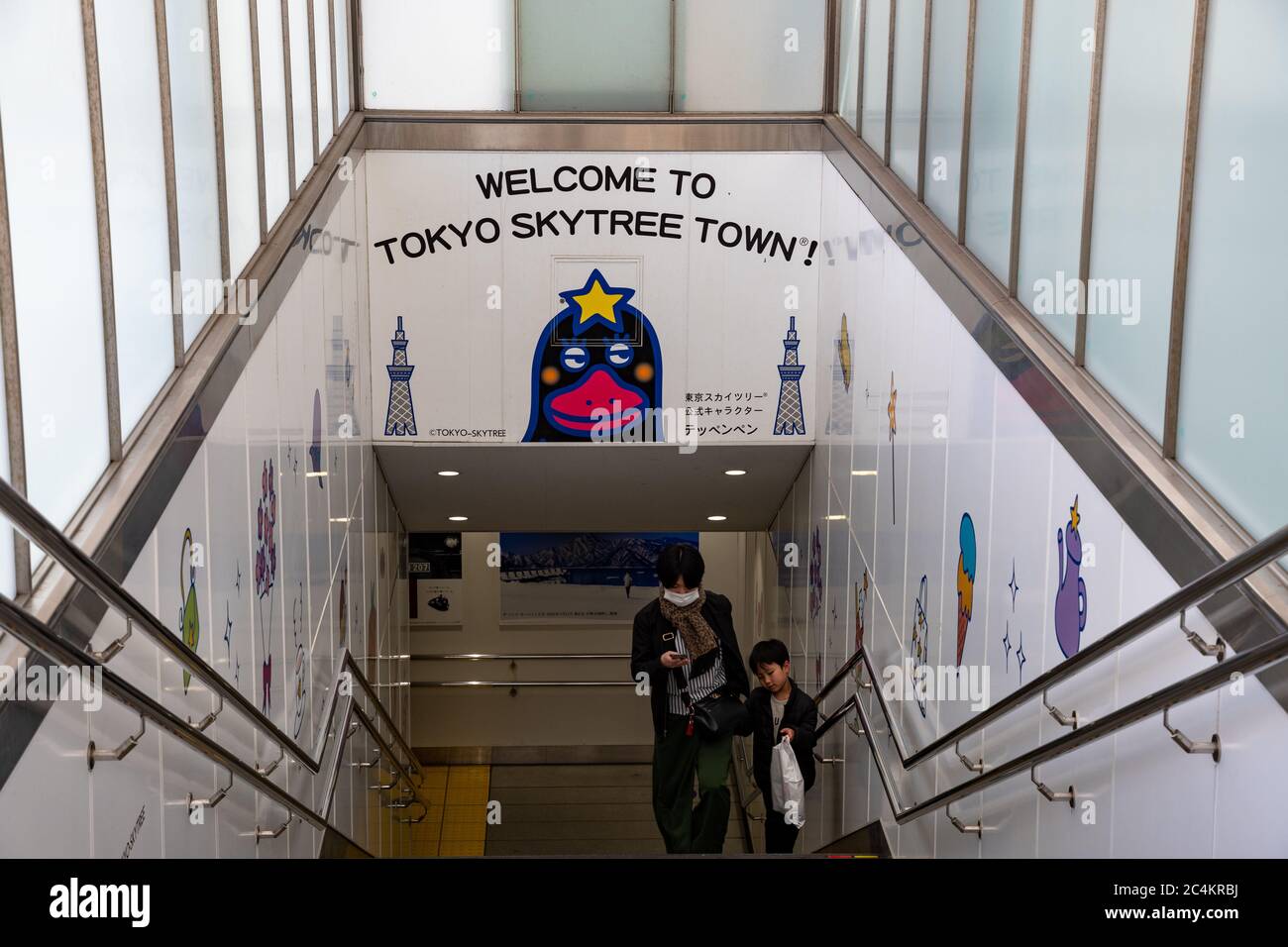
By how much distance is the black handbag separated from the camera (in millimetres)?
6742

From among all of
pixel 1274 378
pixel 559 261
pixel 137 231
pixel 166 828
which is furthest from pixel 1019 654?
pixel 559 261

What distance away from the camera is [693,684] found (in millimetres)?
6840

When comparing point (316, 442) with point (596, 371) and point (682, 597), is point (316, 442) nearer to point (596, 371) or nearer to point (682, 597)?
point (682, 597)

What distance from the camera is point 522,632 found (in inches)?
494

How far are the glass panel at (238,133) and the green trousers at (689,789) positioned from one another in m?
3.30

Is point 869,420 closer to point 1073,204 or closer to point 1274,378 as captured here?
point 1073,204

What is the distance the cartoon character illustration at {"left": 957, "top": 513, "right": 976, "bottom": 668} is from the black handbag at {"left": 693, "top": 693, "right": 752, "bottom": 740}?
2085 mm

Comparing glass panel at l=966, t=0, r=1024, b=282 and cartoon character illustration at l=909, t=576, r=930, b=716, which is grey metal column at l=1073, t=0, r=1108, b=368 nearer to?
glass panel at l=966, t=0, r=1024, b=282

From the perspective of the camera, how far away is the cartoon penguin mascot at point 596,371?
7.93 meters

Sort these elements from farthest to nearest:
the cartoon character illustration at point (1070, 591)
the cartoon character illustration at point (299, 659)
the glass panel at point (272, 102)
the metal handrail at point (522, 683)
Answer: the metal handrail at point (522, 683) → the cartoon character illustration at point (299, 659) → the glass panel at point (272, 102) → the cartoon character illustration at point (1070, 591)

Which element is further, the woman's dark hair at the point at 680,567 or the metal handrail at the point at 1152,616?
the woman's dark hair at the point at 680,567

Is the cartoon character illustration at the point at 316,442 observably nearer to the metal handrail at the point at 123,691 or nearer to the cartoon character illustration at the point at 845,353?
the metal handrail at the point at 123,691

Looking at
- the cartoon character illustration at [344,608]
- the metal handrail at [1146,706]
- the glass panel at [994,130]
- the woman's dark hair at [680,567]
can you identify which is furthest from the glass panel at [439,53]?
the metal handrail at [1146,706]

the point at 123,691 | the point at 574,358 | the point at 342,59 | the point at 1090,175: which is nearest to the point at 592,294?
the point at 574,358
